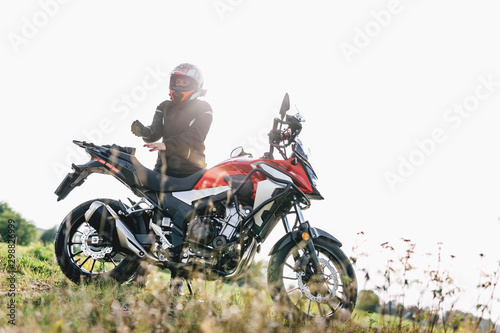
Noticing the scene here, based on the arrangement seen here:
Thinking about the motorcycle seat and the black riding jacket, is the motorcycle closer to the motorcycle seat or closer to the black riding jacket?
the motorcycle seat

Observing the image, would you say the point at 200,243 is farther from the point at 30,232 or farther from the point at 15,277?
the point at 30,232

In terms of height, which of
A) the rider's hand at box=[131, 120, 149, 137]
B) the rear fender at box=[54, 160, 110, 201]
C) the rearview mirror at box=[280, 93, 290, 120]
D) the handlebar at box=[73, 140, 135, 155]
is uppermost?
the rearview mirror at box=[280, 93, 290, 120]

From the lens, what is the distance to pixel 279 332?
315 centimetres

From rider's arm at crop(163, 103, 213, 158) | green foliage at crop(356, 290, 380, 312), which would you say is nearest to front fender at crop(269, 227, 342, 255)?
green foliage at crop(356, 290, 380, 312)

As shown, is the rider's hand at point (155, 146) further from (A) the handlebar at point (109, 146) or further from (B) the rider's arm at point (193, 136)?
(A) the handlebar at point (109, 146)

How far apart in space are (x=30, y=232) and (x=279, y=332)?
29874mm

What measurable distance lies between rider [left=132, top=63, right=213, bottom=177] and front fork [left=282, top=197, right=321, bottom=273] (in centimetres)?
136

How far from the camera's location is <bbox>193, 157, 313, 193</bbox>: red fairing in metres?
4.48

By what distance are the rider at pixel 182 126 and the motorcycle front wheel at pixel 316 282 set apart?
1336mm

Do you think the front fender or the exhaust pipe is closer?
the front fender

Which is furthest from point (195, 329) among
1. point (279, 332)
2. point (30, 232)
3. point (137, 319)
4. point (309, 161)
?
point (30, 232)

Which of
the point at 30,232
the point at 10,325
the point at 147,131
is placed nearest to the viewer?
the point at 10,325

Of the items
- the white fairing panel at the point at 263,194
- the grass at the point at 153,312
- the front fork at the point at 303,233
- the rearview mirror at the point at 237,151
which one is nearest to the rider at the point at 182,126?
the rearview mirror at the point at 237,151

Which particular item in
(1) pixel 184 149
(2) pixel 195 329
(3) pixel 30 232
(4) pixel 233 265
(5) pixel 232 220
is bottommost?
(3) pixel 30 232
